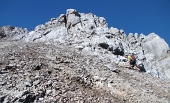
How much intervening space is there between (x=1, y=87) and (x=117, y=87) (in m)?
8.39

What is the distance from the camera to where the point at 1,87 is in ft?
28.6

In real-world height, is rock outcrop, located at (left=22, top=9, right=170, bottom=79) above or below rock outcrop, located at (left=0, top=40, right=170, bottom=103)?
above

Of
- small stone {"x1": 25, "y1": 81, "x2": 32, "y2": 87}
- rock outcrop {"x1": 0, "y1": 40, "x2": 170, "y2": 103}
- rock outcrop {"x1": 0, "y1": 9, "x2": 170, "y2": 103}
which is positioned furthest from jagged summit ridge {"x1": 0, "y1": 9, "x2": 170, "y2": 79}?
small stone {"x1": 25, "y1": 81, "x2": 32, "y2": 87}

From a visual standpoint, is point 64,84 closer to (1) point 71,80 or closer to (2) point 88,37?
(1) point 71,80

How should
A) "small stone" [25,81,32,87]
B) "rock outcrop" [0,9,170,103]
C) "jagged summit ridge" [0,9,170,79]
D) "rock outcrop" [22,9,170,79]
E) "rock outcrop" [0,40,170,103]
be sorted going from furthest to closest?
"rock outcrop" [22,9,170,79] → "jagged summit ridge" [0,9,170,79] → "small stone" [25,81,32,87] → "rock outcrop" [0,9,170,103] → "rock outcrop" [0,40,170,103]

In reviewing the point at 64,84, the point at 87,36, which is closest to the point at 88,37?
the point at 87,36

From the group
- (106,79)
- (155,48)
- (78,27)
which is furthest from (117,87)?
(155,48)

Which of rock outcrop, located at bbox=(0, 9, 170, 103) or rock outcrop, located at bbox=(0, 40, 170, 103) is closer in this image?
rock outcrop, located at bbox=(0, 40, 170, 103)

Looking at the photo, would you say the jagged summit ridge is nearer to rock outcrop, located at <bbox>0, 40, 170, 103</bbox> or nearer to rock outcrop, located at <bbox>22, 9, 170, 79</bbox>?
rock outcrop, located at <bbox>22, 9, 170, 79</bbox>

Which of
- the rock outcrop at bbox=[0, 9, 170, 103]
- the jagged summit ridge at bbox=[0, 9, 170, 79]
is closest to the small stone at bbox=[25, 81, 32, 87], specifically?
the rock outcrop at bbox=[0, 9, 170, 103]

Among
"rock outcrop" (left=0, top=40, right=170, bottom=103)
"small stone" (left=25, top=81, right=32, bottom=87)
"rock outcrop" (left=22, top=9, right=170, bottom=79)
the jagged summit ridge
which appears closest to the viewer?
"rock outcrop" (left=0, top=40, right=170, bottom=103)

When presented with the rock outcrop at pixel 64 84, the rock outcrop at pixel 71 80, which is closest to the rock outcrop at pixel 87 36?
the rock outcrop at pixel 71 80

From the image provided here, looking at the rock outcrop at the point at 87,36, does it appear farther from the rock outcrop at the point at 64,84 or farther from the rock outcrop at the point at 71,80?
the rock outcrop at the point at 64,84

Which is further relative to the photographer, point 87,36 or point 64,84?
point 87,36
